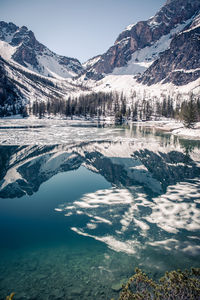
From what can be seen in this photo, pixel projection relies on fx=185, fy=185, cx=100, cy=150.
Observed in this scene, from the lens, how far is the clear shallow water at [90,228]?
225 inches

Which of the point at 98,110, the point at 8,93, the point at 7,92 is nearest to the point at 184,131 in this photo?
the point at 98,110

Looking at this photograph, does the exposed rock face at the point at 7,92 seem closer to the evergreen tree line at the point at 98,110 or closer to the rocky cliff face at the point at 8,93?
the rocky cliff face at the point at 8,93

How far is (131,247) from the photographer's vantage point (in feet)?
23.0

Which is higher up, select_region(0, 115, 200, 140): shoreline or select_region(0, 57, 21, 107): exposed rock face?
select_region(0, 57, 21, 107): exposed rock face

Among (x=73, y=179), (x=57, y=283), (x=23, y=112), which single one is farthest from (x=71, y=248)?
(x=23, y=112)

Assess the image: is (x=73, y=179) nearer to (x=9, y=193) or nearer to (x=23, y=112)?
(x=9, y=193)

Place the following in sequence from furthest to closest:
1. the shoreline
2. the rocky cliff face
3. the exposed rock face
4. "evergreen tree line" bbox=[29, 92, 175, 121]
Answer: the exposed rock face < the rocky cliff face < "evergreen tree line" bbox=[29, 92, 175, 121] < the shoreline

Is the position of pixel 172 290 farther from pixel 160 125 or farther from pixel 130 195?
pixel 160 125

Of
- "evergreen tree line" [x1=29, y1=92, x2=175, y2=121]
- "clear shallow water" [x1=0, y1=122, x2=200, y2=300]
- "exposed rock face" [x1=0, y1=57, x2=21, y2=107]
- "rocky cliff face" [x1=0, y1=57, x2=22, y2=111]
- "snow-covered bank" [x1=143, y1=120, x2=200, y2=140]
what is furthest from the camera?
"exposed rock face" [x1=0, y1=57, x2=21, y2=107]

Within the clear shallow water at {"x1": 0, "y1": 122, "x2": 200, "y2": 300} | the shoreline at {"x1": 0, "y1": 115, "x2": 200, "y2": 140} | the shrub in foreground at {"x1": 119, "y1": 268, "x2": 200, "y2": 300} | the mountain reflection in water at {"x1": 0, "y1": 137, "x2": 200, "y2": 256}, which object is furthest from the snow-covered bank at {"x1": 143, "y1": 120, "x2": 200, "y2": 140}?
the shrub in foreground at {"x1": 119, "y1": 268, "x2": 200, "y2": 300}

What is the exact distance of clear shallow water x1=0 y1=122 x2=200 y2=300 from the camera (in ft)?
18.8

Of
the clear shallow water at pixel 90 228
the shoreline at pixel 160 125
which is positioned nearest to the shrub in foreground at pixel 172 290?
the clear shallow water at pixel 90 228

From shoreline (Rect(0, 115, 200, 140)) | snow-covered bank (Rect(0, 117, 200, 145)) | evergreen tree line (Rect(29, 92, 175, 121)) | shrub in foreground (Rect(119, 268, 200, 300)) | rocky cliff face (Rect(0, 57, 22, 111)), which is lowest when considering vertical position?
shrub in foreground (Rect(119, 268, 200, 300))

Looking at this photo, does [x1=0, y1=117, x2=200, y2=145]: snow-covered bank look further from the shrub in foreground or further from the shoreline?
the shrub in foreground
